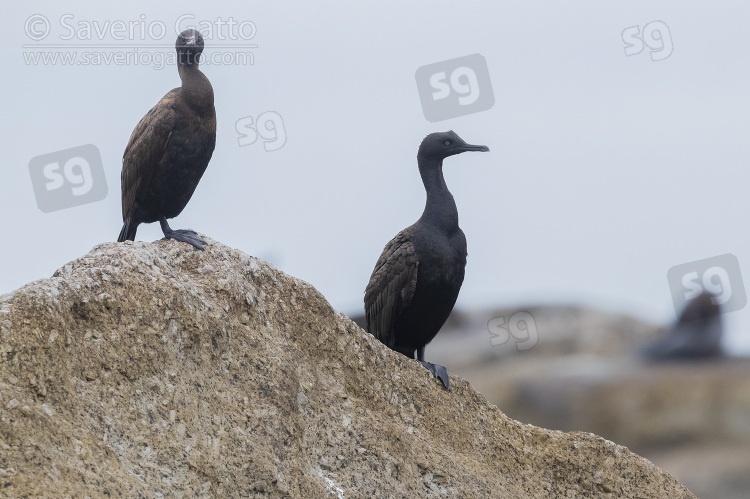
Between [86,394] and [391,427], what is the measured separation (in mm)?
1998

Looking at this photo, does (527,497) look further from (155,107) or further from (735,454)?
(735,454)

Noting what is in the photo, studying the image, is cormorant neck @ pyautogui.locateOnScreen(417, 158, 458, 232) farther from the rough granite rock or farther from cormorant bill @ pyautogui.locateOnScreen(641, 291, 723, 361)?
cormorant bill @ pyautogui.locateOnScreen(641, 291, 723, 361)

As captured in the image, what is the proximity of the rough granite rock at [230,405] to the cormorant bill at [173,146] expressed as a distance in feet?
4.38

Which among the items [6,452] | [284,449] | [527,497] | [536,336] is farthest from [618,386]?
[6,452]

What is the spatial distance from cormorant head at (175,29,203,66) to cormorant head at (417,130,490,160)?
6.92 feet

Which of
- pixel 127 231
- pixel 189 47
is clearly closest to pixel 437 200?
pixel 189 47

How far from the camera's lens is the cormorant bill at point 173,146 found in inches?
289

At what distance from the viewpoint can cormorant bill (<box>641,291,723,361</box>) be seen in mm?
24922

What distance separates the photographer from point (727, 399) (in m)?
19.6

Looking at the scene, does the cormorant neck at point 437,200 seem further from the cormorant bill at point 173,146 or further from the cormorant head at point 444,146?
the cormorant bill at point 173,146
